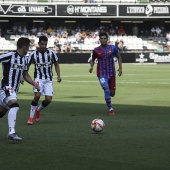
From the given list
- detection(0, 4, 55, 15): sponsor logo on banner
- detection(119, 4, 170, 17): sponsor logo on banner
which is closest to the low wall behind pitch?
detection(0, 4, 55, 15): sponsor logo on banner

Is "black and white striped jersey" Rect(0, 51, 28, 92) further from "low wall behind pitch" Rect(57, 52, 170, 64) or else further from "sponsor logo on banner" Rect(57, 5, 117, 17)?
"sponsor logo on banner" Rect(57, 5, 117, 17)

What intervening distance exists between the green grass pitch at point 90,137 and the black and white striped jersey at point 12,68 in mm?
1030

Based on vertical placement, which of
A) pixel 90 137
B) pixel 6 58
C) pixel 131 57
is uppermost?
pixel 6 58

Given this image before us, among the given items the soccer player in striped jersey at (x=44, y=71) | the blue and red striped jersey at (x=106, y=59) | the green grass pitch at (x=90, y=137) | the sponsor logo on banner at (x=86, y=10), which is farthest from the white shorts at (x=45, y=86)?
the sponsor logo on banner at (x=86, y=10)

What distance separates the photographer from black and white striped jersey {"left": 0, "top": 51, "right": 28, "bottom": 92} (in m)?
12.1

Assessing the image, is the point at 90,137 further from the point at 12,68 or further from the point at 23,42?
the point at 23,42

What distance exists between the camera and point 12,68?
1220 centimetres

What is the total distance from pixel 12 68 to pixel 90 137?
76.5 inches

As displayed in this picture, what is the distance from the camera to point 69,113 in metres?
17.6

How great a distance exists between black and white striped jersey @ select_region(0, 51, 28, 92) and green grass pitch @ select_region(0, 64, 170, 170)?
1.03 metres

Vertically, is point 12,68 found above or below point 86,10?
below

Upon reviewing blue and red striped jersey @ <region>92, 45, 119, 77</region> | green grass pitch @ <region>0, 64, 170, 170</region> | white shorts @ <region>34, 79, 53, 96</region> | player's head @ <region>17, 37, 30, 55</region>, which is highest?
player's head @ <region>17, 37, 30, 55</region>

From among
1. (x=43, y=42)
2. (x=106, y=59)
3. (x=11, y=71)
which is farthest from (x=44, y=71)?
(x=11, y=71)

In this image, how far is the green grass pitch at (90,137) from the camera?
9.30 m
